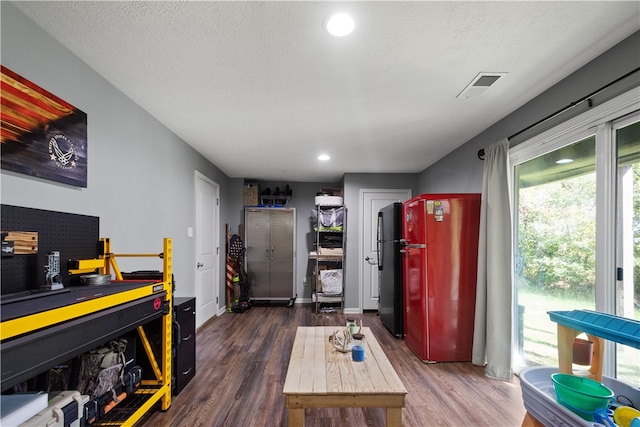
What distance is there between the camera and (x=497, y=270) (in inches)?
106

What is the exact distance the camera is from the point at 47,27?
161 cm

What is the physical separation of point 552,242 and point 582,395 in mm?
1609

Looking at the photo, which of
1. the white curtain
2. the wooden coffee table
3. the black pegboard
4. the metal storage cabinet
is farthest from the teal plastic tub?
the metal storage cabinet

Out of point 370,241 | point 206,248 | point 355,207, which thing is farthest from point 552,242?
point 206,248

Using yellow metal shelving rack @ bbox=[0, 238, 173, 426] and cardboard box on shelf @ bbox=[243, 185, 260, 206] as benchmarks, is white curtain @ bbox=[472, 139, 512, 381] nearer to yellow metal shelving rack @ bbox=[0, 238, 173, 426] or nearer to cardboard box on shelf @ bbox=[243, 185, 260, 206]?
yellow metal shelving rack @ bbox=[0, 238, 173, 426]

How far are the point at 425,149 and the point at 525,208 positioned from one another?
4.84 feet

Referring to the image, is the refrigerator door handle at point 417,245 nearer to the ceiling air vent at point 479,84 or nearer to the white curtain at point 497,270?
the white curtain at point 497,270

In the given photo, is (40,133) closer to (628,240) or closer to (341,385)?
(341,385)

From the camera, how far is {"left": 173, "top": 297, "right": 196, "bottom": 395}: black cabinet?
2.38 metres

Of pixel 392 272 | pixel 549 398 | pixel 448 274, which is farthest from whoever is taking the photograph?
pixel 392 272

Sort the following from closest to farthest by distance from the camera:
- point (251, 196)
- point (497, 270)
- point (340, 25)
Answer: point (340, 25) → point (497, 270) → point (251, 196)

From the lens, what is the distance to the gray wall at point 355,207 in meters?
5.17

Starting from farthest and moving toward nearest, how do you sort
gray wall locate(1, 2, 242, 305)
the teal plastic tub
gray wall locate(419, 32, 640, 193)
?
1. gray wall locate(419, 32, 640, 193)
2. gray wall locate(1, 2, 242, 305)
3. the teal plastic tub

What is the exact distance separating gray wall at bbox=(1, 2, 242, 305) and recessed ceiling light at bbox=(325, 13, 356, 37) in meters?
1.56
